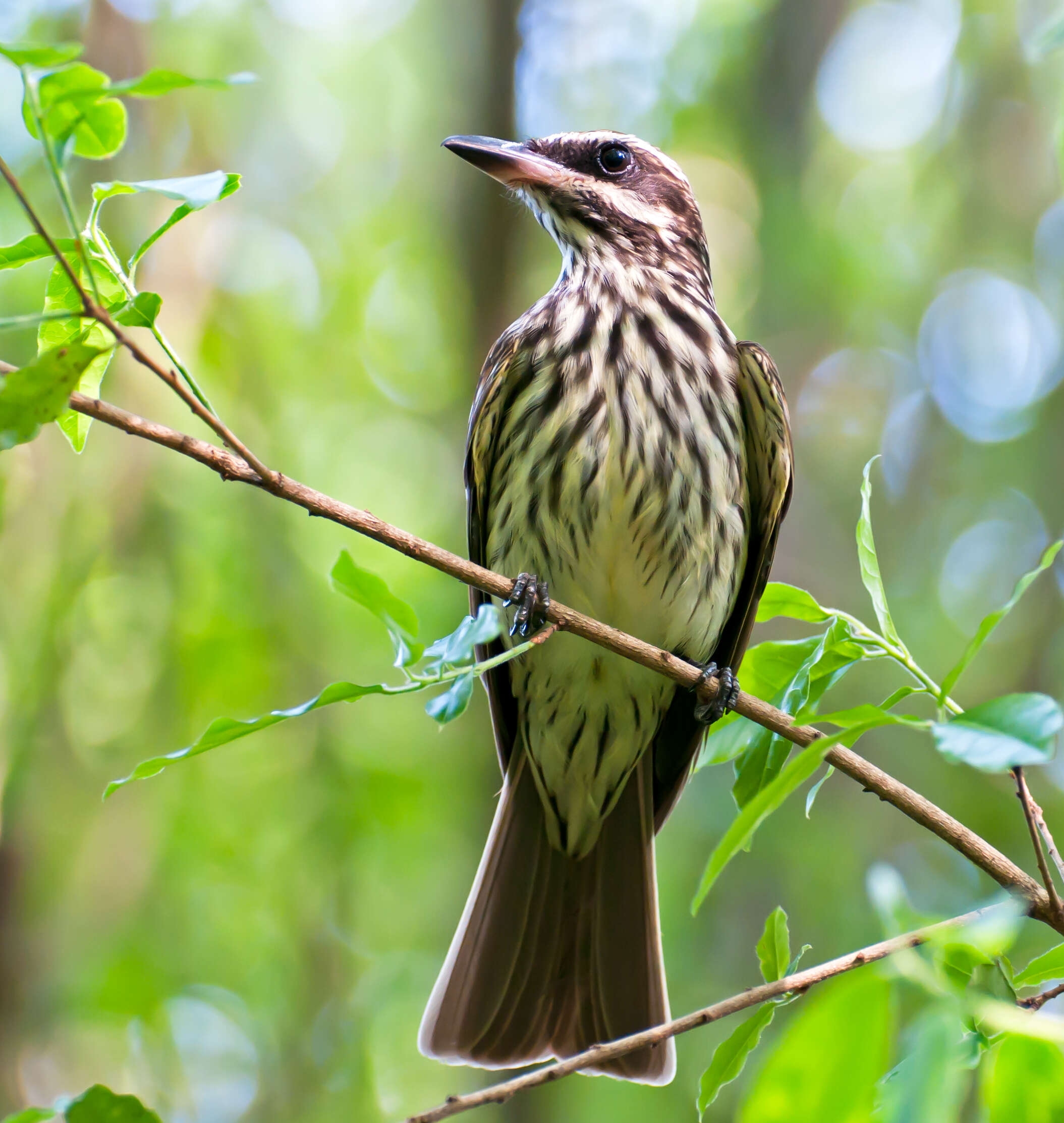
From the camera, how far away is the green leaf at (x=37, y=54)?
130cm

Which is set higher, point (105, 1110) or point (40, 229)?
point (40, 229)

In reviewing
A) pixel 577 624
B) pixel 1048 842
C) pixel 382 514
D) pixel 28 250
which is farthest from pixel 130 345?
pixel 382 514

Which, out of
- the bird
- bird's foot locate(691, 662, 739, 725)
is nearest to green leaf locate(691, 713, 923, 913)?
bird's foot locate(691, 662, 739, 725)

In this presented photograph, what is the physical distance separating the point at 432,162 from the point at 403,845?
12.4ft

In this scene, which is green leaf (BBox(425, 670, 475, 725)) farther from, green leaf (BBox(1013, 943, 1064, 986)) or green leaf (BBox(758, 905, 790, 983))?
green leaf (BBox(1013, 943, 1064, 986))

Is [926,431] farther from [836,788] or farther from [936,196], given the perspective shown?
[836,788]

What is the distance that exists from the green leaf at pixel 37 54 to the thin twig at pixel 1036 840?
1.47 m

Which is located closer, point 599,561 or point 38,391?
point 38,391

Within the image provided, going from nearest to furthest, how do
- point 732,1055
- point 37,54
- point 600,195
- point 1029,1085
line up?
point 1029,1085 < point 37,54 < point 732,1055 < point 600,195

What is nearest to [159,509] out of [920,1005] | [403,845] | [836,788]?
[403,845]

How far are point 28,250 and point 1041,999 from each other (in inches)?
71.7

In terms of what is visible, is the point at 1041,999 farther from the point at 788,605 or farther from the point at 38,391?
the point at 38,391

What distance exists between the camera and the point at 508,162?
3.53 m

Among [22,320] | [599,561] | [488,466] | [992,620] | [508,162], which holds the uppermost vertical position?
[508,162]
